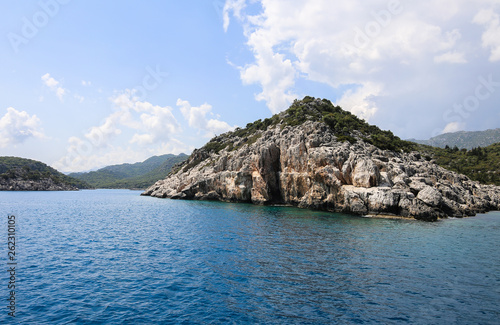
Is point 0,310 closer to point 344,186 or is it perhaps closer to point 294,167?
point 344,186

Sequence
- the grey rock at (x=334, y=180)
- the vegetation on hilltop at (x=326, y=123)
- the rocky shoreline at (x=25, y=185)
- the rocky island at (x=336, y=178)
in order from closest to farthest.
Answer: the grey rock at (x=334, y=180)
the rocky island at (x=336, y=178)
the vegetation on hilltop at (x=326, y=123)
the rocky shoreline at (x=25, y=185)

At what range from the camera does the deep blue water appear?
15.1 m

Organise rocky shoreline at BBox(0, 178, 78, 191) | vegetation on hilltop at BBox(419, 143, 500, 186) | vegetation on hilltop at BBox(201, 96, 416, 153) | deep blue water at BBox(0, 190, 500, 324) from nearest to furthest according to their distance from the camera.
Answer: deep blue water at BBox(0, 190, 500, 324) < vegetation on hilltop at BBox(201, 96, 416, 153) < vegetation on hilltop at BBox(419, 143, 500, 186) < rocky shoreline at BBox(0, 178, 78, 191)

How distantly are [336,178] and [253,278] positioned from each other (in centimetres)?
4807

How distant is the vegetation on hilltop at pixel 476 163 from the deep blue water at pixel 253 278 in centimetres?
10368

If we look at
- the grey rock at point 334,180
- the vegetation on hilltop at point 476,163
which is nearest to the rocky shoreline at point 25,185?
the grey rock at point 334,180

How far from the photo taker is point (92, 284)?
18922 mm

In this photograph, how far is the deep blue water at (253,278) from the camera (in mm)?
15102

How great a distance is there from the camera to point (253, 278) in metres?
20.6

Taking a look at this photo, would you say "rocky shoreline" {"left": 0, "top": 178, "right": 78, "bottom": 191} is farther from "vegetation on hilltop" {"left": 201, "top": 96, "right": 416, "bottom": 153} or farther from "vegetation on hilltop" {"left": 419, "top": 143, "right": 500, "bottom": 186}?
"vegetation on hilltop" {"left": 419, "top": 143, "right": 500, "bottom": 186}

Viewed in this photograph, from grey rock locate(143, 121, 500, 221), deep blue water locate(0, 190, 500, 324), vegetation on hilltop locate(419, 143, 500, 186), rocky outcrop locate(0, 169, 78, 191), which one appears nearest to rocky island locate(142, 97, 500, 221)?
grey rock locate(143, 121, 500, 221)

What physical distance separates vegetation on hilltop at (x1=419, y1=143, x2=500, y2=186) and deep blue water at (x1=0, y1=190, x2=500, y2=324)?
104 meters

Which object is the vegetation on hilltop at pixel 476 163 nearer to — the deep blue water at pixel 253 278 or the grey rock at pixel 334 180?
the grey rock at pixel 334 180

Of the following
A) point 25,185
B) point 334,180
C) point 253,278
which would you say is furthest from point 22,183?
point 253,278
